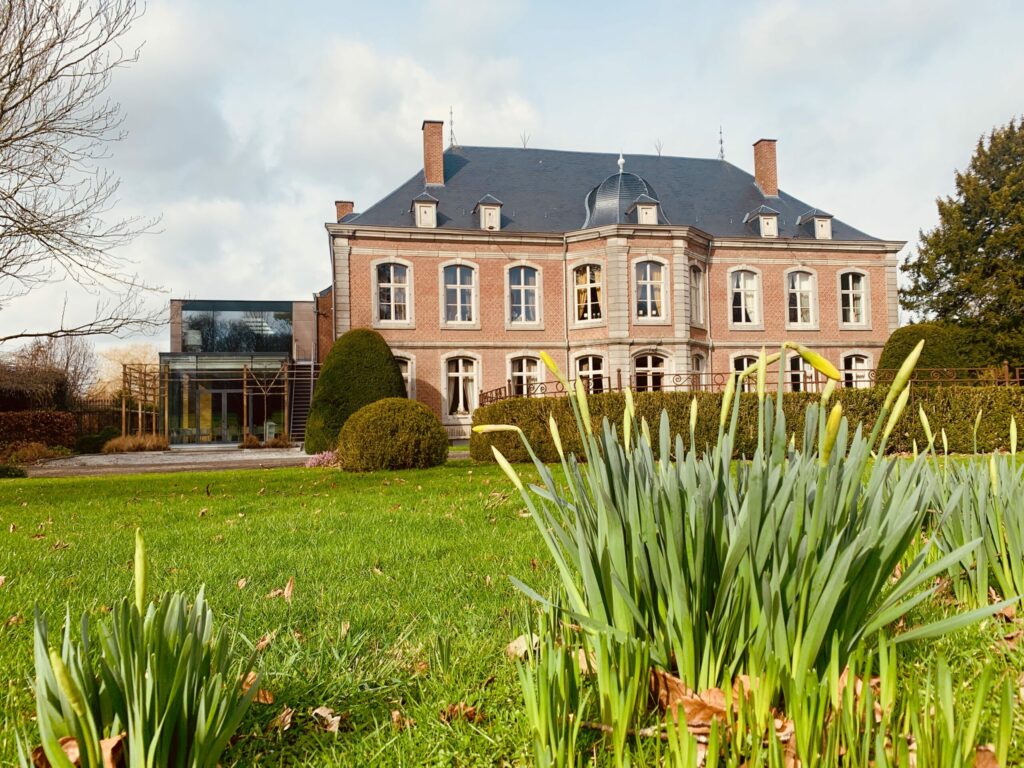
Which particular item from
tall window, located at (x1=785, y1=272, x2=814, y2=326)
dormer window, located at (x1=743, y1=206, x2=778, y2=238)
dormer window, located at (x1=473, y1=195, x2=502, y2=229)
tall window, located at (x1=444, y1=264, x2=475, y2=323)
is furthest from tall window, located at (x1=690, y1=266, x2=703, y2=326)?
tall window, located at (x1=444, y1=264, x2=475, y2=323)

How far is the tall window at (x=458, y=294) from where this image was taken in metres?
23.6

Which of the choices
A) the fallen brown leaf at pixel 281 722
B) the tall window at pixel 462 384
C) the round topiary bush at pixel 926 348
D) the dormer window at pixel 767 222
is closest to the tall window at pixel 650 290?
the dormer window at pixel 767 222

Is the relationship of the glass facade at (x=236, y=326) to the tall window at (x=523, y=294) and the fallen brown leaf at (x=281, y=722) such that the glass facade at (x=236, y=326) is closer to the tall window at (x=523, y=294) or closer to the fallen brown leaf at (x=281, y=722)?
the tall window at (x=523, y=294)

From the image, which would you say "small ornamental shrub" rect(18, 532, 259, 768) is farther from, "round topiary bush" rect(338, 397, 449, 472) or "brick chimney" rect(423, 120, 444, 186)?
"brick chimney" rect(423, 120, 444, 186)

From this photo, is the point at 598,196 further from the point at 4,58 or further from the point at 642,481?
the point at 642,481

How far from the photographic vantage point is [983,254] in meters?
27.9

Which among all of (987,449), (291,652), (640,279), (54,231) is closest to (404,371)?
(640,279)

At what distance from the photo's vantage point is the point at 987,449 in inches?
517

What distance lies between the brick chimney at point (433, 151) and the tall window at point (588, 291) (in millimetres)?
5856

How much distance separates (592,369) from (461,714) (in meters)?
21.9

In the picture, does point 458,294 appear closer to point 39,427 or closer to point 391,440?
point 391,440

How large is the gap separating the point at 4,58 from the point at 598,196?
17670 millimetres

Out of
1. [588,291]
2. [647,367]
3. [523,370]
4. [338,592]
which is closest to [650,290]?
[588,291]

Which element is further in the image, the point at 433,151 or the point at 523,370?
the point at 433,151
